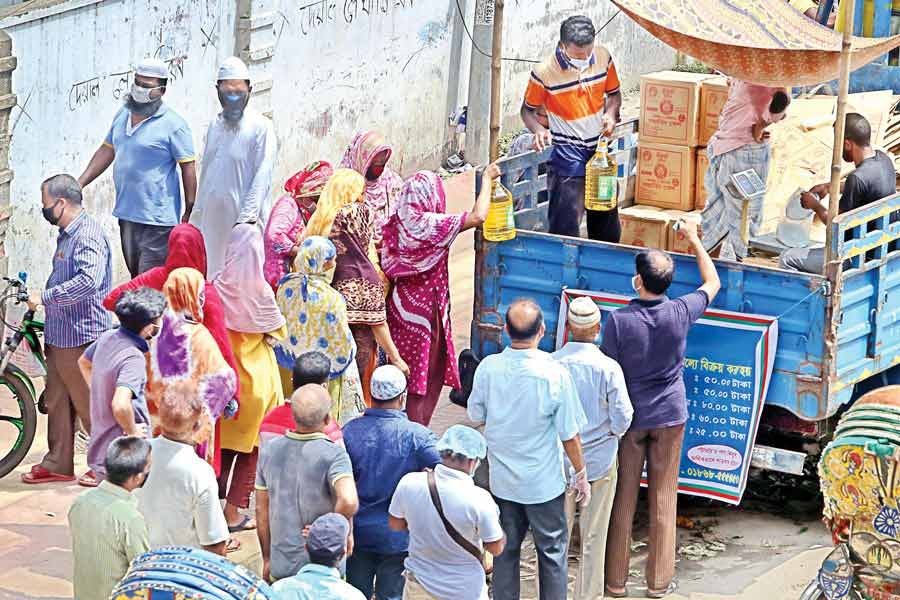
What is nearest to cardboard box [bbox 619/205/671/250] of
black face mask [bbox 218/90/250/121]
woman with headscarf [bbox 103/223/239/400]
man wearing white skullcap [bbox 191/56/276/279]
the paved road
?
the paved road

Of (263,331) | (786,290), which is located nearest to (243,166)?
(263,331)

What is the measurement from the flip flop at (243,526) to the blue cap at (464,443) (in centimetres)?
Answer: 238

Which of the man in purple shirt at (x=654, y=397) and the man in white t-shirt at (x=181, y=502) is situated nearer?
the man in white t-shirt at (x=181, y=502)

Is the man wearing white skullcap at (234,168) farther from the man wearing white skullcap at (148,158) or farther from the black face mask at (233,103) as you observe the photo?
the man wearing white skullcap at (148,158)

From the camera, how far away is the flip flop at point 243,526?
27.8 ft

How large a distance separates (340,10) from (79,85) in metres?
3.41

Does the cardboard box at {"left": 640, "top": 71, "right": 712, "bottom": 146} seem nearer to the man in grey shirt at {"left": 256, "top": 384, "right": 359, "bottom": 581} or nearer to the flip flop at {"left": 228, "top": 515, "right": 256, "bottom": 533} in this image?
the flip flop at {"left": 228, "top": 515, "right": 256, "bottom": 533}

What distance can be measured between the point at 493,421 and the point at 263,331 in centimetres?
147

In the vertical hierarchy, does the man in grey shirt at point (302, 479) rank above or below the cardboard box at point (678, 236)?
below

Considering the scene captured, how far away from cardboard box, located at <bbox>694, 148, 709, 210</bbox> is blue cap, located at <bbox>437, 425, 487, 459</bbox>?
4261mm

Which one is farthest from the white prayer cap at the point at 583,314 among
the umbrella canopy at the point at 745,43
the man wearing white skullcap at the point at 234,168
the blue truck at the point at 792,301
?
the man wearing white skullcap at the point at 234,168

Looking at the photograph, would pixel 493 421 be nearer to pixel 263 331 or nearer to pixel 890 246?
pixel 263 331

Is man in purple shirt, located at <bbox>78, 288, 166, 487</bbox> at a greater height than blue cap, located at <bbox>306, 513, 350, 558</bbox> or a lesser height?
greater

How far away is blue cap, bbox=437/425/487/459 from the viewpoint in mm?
6344
